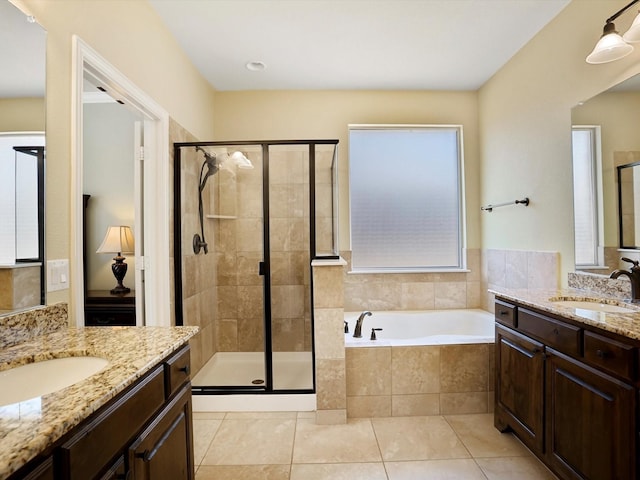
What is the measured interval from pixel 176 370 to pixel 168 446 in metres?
0.24

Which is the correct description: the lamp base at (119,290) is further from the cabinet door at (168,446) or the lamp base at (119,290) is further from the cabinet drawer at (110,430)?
the cabinet drawer at (110,430)

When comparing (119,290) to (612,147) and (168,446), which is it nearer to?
(168,446)

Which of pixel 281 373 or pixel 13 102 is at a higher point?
pixel 13 102

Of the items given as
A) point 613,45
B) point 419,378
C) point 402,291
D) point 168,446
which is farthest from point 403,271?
point 168,446

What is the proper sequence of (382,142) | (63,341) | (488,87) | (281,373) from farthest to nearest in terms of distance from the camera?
1. (382,142)
2. (488,87)
3. (281,373)
4. (63,341)

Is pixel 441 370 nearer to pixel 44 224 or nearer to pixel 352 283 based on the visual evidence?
pixel 352 283

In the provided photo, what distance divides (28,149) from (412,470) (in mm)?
2309

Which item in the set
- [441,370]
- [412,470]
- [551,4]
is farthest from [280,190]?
[551,4]

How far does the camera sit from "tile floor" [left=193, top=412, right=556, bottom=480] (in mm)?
1838

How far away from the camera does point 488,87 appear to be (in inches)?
130

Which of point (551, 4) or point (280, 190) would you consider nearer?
point (551, 4)

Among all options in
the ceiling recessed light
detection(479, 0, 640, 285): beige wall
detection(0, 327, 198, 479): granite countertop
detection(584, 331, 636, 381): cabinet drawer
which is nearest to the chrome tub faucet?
detection(479, 0, 640, 285): beige wall

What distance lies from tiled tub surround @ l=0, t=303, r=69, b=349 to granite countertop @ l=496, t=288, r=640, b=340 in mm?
2151

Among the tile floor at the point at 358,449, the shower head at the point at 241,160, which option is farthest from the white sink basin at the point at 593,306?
the shower head at the point at 241,160
